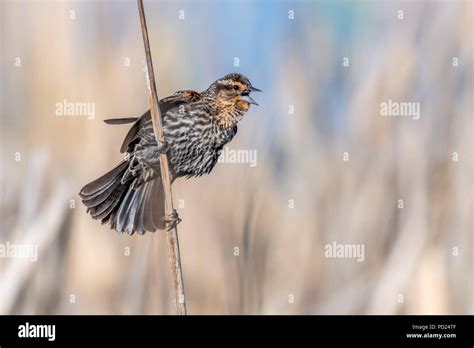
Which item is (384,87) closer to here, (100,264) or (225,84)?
(225,84)

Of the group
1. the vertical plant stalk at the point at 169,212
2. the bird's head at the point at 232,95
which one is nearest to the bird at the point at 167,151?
the bird's head at the point at 232,95

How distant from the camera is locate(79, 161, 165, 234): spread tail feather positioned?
3750 mm

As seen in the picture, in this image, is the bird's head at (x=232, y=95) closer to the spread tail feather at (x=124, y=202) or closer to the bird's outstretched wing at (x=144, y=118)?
the bird's outstretched wing at (x=144, y=118)

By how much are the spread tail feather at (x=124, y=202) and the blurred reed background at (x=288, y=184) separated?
0.50 feet

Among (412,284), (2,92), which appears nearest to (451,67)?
(412,284)

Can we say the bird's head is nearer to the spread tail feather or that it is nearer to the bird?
the bird

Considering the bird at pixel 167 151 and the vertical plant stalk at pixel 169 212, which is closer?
the vertical plant stalk at pixel 169 212

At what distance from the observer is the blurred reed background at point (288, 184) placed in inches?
147

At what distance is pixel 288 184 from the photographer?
3986 millimetres

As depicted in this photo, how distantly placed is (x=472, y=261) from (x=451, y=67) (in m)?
0.99

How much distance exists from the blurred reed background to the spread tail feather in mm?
152

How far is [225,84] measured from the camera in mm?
3934

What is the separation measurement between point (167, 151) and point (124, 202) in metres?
0.34

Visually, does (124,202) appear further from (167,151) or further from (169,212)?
(169,212)
